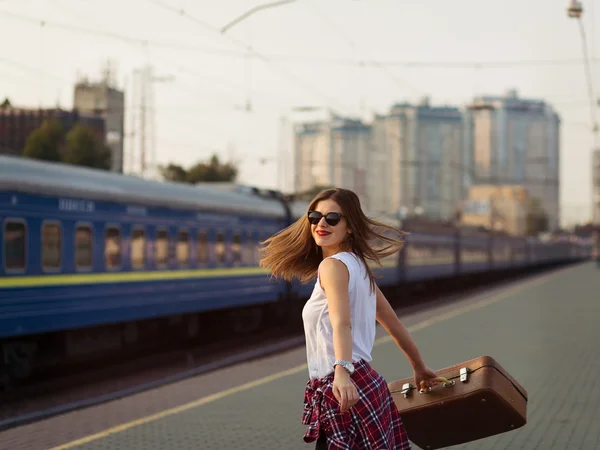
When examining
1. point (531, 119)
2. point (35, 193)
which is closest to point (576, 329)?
point (35, 193)

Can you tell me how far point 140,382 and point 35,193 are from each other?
2927mm

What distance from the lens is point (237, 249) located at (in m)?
21.5

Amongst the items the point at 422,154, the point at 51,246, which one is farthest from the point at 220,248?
the point at 422,154

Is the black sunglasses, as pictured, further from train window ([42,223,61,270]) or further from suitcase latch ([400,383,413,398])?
train window ([42,223,61,270])

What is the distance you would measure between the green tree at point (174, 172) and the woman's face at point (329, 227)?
217 feet

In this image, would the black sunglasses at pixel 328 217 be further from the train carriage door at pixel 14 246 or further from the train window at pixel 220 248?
the train window at pixel 220 248

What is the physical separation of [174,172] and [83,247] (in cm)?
5850

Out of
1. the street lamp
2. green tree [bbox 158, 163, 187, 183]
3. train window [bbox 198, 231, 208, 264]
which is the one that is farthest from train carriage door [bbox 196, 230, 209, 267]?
green tree [bbox 158, 163, 187, 183]

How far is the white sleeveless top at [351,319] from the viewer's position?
473cm

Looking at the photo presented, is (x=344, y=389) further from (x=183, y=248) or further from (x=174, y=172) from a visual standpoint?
(x=174, y=172)

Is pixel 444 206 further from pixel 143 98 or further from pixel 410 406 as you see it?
pixel 410 406

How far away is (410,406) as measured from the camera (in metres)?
5.50

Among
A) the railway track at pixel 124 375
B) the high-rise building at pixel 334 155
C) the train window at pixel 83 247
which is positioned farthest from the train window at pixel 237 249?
the high-rise building at pixel 334 155

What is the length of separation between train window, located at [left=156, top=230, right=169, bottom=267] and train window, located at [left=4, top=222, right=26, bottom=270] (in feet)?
14.1
